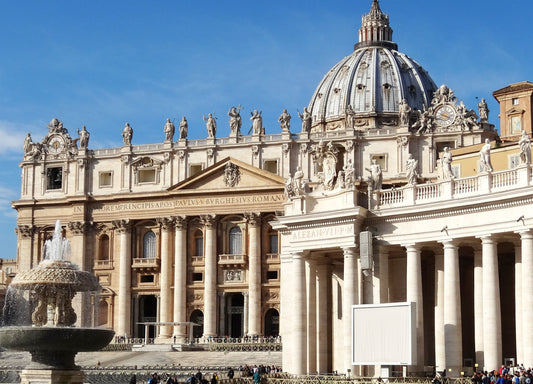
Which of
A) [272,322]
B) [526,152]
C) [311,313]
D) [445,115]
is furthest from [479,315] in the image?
[272,322]

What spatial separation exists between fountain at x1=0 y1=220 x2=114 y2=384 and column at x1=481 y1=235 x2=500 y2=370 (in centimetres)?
1457

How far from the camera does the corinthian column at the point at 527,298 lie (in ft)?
132

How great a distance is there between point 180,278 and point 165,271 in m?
2.07

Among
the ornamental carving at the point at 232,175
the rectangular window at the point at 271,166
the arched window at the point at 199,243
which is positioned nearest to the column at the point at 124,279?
the arched window at the point at 199,243

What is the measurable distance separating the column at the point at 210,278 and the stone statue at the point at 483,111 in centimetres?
2616

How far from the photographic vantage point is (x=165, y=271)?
99688mm

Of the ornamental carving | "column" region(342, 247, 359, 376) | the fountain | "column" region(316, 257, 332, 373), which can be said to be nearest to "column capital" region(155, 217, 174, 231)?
the ornamental carving

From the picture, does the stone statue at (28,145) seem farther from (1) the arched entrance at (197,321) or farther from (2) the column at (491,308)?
(2) the column at (491,308)

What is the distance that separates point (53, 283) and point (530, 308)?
700 inches

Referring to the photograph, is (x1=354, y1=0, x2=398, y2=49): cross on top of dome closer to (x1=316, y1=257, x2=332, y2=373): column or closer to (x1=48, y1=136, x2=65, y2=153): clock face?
(x1=48, y1=136, x2=65, y2=153): clock face

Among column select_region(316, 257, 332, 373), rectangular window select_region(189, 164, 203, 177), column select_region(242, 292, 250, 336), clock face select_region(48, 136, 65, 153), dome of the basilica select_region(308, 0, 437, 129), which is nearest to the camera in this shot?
column select_region(316, 257, 332, 373)

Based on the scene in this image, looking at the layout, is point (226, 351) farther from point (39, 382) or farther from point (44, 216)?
point (39, 382)

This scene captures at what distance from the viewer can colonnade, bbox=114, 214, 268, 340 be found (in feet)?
316

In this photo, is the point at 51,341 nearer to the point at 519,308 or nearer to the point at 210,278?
the point at 519,308
